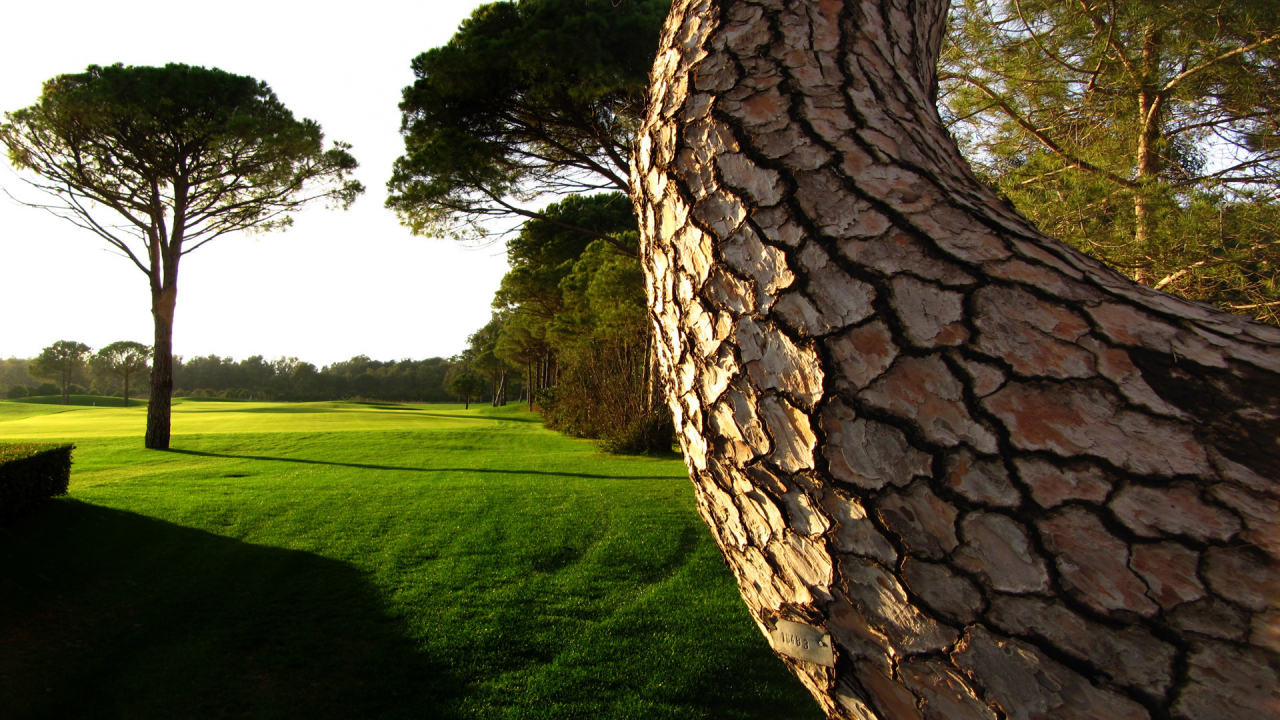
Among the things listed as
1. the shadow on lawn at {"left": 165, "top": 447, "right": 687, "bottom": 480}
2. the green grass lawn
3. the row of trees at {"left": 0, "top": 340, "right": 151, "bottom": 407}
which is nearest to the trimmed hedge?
the green grass lawn

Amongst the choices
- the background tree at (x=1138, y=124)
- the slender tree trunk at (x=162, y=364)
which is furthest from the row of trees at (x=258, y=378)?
the background tree at (x=1138, y=124)

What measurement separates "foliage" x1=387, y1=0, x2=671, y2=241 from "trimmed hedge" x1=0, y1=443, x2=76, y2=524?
733 cm

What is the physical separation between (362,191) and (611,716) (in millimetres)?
17775

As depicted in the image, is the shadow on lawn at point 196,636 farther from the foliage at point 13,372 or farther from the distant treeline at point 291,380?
the foliage at point 13,372

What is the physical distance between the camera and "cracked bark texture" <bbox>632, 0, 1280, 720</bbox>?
535mm

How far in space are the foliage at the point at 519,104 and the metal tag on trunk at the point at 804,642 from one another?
10.8 metres

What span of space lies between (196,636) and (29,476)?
4.18m

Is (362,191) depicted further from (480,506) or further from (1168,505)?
(1168,505)

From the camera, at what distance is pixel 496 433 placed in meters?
18.0

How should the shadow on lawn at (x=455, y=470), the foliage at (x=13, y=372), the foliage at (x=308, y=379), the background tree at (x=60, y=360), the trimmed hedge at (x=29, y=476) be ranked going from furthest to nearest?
the foliage at (x=308, y=379), the foliage at (x=13, y=372), the background tree at (x=60, y=360), the shadow on lawn at (x=455, y=470), the trimmed hedge at (x=29, y=476)

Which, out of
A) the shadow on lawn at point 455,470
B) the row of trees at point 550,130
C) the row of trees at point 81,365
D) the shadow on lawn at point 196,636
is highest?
the row of trees at point 550,130

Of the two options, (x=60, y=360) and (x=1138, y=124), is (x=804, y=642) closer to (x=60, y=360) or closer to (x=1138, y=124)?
(x=1138, y=124)

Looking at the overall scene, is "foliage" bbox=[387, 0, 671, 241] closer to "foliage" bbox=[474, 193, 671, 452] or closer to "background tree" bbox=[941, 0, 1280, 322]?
"foliage" bbox=[474, 193, 671, 452]

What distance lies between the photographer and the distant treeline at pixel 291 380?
61.6 m
